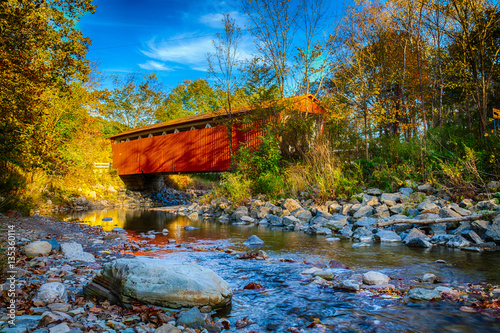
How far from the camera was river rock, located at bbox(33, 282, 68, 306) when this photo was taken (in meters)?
1.93

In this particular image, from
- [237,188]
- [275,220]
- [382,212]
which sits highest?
[237,188]

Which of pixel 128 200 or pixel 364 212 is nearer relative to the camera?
pixel 364 212

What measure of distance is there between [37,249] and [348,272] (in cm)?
331

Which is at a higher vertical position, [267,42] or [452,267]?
[267,42]

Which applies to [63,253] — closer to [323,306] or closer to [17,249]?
[17,249]

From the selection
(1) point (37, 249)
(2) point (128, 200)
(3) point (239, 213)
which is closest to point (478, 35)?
(3) point (239, 213)

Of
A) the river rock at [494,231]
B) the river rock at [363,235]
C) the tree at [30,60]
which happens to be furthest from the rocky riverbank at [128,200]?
the river rock at [494,231]

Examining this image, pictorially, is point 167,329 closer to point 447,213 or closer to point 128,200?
point 447,213

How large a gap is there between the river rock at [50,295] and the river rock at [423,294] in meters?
2.48

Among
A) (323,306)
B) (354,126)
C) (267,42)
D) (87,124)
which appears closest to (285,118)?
(354,126)

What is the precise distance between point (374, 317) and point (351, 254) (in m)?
2.00

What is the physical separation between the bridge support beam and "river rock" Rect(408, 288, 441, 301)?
57.4ft

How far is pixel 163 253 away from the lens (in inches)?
163

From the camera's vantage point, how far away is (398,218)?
17.9 feet
